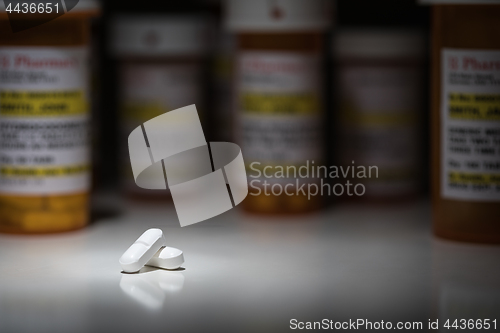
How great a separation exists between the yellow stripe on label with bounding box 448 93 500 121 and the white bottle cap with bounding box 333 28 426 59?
15 cm

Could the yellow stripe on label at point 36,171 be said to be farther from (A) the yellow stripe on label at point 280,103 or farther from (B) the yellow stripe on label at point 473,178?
(B) the yellow stripe on label at point 473,178

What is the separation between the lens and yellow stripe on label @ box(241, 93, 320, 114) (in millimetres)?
729

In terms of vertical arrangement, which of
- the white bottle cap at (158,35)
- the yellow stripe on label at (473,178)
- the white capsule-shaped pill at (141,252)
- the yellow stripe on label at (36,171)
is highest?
the white bottle cap at (158,35)

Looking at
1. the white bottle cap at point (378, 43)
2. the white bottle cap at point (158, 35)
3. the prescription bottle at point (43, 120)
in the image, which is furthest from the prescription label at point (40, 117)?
the white bottle cap at point (378, 43)

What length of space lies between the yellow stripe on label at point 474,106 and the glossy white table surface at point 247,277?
0.10m

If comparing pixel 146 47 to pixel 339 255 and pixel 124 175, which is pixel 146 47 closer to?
pixel 124 175

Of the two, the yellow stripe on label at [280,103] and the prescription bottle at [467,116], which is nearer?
the prescription bottle at [467,116]

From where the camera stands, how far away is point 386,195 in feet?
2.62

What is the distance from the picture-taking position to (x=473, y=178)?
62 centimetres

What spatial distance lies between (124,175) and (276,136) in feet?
0.61

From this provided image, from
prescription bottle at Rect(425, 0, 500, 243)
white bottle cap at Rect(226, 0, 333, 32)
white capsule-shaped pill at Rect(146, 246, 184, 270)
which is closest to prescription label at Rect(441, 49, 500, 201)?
prescription bottle at Rect(425, 0, 500, 243)

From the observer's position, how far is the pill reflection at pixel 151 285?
476 millimetres

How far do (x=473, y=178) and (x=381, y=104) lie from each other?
182mm

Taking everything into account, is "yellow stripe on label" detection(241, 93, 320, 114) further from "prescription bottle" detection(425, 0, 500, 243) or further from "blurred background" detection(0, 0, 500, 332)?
"prescription bottle" detection(425, 0, 500, 243)
